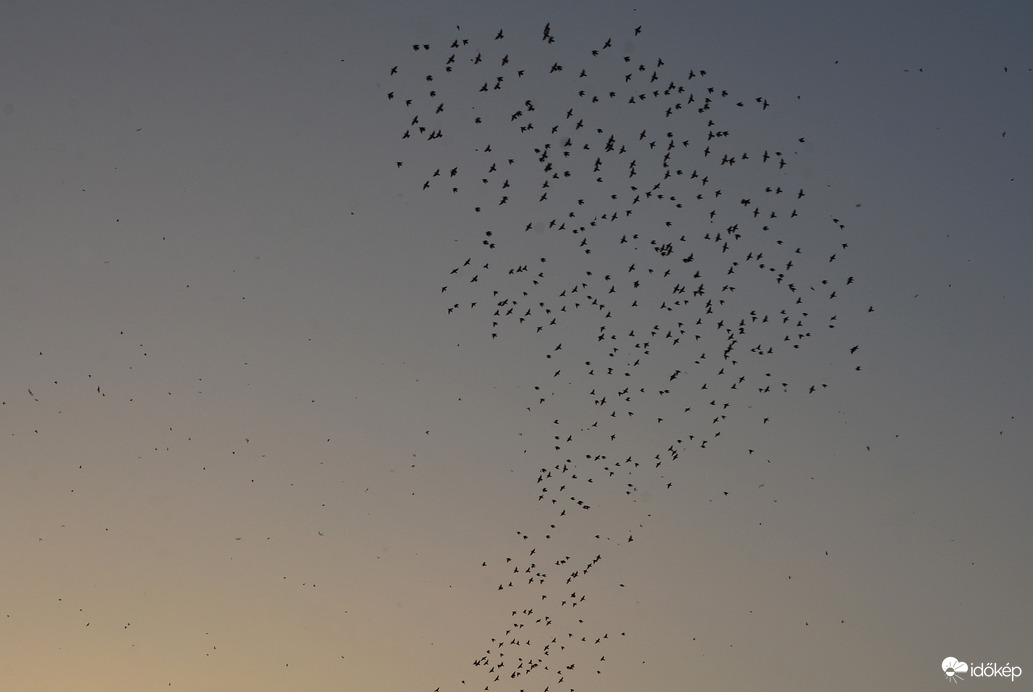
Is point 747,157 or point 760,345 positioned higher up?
point 747,157

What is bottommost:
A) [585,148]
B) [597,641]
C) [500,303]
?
[597,641]

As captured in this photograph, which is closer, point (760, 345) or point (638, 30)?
point (638, 30)

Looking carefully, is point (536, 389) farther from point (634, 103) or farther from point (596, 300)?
point (634, 103)

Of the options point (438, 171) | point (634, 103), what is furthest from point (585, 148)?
point (438, 171)

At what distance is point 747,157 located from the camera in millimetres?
30703

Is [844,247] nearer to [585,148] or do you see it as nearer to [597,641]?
[585,148]

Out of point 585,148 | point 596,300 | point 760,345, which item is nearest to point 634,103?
point 585,148

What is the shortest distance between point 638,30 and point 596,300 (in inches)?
265

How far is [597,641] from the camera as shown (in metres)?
30.2

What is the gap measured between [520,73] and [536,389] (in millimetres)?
7897

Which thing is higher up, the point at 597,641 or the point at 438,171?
the point at 438,171

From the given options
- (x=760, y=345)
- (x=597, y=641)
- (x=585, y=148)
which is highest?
(x=585, y=148)

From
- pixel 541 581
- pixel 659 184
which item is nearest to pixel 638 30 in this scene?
pixel 659 184

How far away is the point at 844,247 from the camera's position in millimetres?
30672
